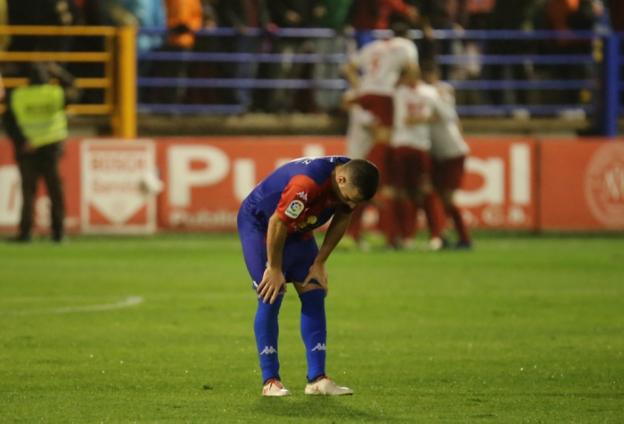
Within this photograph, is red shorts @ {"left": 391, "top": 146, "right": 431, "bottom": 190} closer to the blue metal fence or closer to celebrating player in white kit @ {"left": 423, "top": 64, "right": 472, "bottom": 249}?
celebrating player in white kit @ {"left": 423, "top": 64, "right": 472, "bottom": 249}

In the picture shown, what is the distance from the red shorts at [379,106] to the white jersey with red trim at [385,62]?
63mm

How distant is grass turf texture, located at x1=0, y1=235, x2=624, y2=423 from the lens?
28.5 feet

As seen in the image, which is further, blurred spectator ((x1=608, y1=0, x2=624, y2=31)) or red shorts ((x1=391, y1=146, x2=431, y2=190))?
blurred spectator ((x1=608, y1=0, x2=624, y2=31))

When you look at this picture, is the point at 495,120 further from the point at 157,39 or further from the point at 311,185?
the point at 311,185

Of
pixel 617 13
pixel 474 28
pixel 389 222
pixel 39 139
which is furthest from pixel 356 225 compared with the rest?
pixel 617 13

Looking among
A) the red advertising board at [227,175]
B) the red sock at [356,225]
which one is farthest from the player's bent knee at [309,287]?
the red advertising board at [227,175]

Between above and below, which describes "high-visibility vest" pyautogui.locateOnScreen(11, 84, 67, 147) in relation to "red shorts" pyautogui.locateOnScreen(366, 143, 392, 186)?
above

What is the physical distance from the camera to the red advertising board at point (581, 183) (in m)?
23.2

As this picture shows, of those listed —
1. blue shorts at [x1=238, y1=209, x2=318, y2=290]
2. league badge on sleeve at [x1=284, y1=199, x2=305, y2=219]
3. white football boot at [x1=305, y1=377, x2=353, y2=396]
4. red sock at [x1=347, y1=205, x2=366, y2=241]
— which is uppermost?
league badge on sleeve at [x1=284, y1=199, x2=305, y2=219]

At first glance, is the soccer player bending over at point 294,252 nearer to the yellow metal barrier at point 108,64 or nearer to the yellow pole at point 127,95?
the yellow metal barrier at point 108,64

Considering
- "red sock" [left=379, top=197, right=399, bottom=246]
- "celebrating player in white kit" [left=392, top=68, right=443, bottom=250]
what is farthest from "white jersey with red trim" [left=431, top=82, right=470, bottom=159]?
"red sock" [left=379, top=197, right=399, bottom=246]

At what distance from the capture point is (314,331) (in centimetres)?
905

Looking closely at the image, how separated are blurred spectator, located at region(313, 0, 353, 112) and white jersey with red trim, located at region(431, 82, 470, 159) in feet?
9.32

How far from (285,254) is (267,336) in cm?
45
